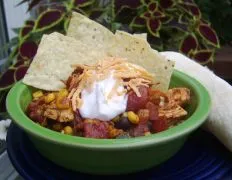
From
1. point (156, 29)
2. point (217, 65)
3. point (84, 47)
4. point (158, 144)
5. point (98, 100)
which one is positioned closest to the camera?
point (158, 144)

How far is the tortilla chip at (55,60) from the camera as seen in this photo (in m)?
0.75

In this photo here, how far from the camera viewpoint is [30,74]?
0.76m

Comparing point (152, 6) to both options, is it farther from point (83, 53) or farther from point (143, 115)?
point (143, 115)

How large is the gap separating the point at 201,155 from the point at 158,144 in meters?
0.15

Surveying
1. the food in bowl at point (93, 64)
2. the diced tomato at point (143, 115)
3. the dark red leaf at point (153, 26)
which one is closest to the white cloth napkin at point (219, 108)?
the food in bowl at point (93, 64)

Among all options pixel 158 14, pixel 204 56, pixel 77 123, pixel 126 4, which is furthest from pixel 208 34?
pixel 77 123

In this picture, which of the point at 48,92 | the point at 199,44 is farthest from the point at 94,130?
the point at 199,44

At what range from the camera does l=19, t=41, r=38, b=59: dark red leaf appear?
3.76ft

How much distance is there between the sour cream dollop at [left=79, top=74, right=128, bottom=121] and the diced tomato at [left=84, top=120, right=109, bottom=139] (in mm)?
17

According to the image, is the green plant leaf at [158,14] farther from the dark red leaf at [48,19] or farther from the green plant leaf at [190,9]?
the dark red leaf at [48,19]

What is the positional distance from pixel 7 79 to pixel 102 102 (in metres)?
0.58

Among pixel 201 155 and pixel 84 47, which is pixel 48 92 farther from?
pixel 201 155

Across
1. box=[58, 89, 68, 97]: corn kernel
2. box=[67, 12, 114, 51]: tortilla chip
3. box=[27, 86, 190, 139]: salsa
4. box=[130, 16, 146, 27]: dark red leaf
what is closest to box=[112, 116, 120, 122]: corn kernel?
box=[27, 86, 190, 139]: salsa

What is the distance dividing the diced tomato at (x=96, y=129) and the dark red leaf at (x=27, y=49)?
570 millimetres
